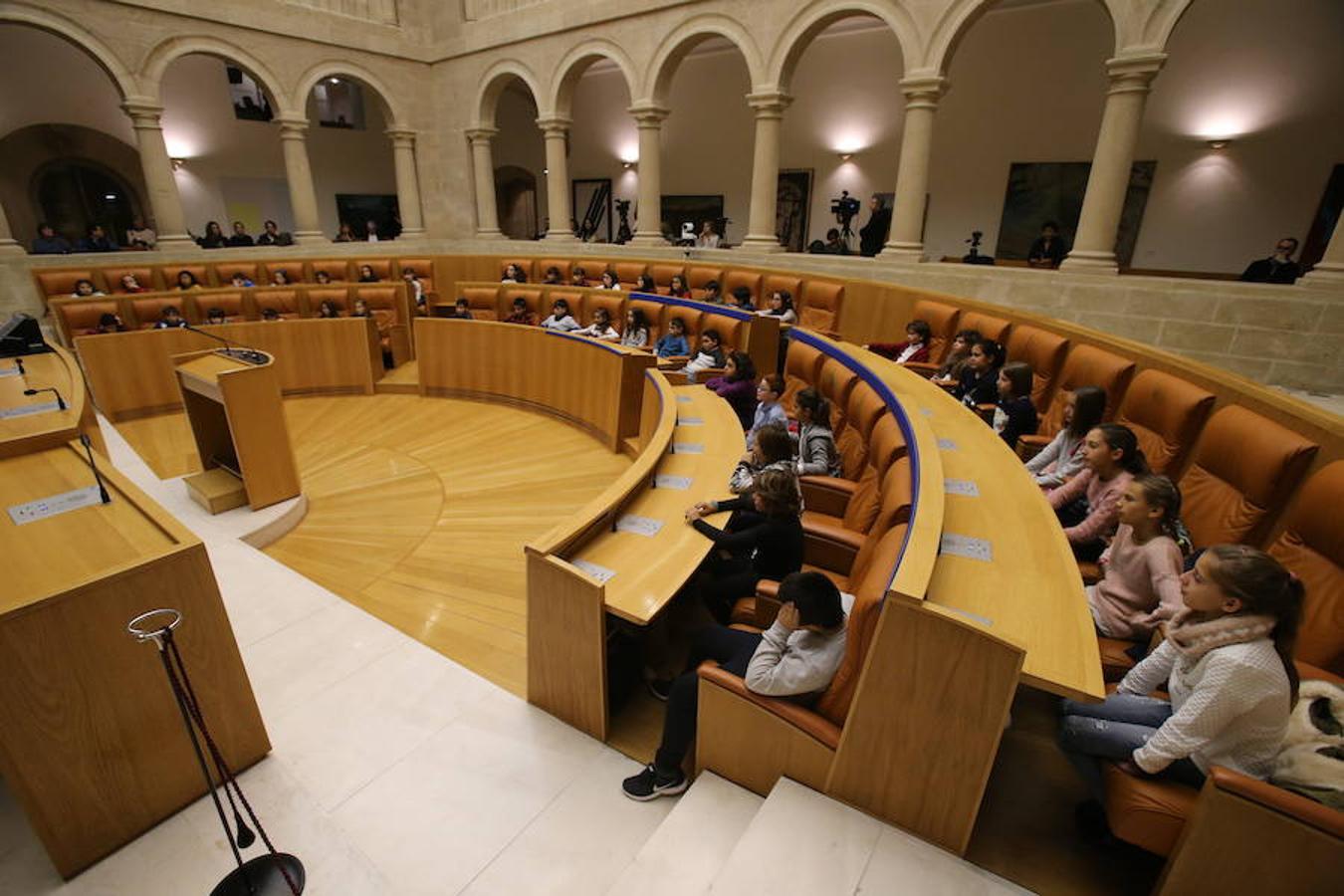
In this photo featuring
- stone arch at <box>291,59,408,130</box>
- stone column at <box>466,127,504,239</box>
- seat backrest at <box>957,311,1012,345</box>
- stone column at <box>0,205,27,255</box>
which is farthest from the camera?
stone column at <box>466,127,504,239</box>

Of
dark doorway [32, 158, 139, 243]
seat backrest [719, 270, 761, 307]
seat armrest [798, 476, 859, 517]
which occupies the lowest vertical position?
seat armrest [798, 476, 859, 517]

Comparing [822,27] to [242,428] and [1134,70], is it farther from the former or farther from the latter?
[242,428]

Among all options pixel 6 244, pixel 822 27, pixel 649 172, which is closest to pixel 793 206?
pixel 649 172

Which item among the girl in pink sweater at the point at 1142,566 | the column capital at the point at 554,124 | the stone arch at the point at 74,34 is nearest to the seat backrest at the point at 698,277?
the column capital at the point at 554,124

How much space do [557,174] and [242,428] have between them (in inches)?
307

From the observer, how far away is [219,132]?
39.0 ft

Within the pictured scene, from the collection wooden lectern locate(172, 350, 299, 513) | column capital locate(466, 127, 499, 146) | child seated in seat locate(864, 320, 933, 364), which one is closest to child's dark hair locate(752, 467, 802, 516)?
child seated in seat locate(864, 320, 933, 364)

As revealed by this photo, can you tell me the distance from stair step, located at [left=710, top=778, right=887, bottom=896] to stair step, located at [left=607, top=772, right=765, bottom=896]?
0.13 m

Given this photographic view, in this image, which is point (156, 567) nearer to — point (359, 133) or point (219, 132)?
point (219, 132)

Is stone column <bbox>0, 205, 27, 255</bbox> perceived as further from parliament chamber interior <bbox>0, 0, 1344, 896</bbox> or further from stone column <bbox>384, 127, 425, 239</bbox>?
stone column <bbox>384, 127, 425, 239</bbox>

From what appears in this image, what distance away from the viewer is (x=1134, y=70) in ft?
18.3

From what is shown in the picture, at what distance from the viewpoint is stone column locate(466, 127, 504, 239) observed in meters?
11.4

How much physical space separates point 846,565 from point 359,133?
1514 cm

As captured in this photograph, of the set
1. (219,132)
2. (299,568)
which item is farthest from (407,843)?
(219,132)
